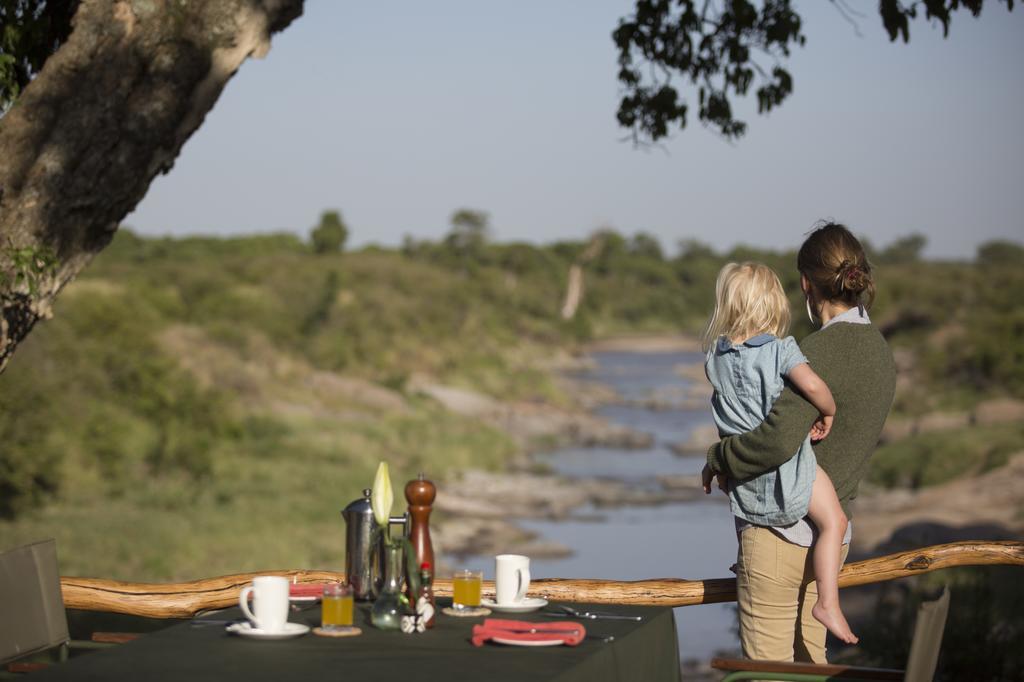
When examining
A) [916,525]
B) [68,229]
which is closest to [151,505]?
[916,525]

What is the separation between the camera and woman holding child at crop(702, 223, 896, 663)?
2.73m

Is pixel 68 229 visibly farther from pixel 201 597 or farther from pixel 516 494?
pixel 516 494

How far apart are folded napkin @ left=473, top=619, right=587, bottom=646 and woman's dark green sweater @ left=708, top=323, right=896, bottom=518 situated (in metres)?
0.58

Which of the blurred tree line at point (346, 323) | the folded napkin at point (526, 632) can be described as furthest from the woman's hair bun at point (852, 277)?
the blurred tree line at point (346, 323)

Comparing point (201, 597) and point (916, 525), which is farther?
point (916, 525)

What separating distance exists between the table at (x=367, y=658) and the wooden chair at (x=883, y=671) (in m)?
0.20

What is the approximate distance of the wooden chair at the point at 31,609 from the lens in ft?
9.41

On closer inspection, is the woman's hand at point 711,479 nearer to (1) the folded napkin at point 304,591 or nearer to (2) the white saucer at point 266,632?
(1) the folded napkin at point 304,591

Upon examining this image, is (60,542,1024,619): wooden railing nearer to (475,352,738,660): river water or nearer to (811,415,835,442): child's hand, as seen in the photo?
(811,415,835,442): child's hand

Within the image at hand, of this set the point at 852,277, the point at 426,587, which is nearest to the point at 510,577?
the point at 426,587

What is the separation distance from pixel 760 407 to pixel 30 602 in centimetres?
170

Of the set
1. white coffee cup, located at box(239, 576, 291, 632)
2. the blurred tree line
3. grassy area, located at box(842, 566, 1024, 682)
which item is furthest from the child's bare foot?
grassy area, located at box(842, 566, 1024, 682)

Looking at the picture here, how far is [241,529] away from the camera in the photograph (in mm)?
17359

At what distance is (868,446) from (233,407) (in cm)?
2177
